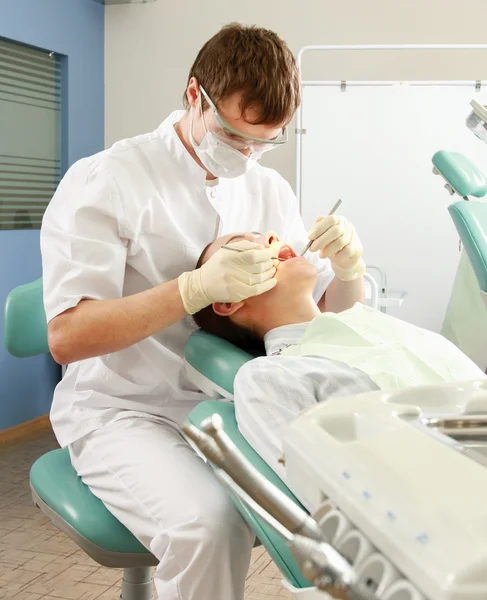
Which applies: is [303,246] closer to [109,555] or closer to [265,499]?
[109,555]

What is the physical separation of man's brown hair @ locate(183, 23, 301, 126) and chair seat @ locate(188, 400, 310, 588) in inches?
23.0

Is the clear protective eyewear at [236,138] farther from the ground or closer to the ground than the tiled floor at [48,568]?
farther from the ground

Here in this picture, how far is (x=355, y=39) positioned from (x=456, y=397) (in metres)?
3.36

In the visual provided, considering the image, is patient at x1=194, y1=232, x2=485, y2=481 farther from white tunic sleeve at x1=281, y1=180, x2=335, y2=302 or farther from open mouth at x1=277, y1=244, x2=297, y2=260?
white tunic sleeve at x1=281, y1=180, x2=335, y2=302

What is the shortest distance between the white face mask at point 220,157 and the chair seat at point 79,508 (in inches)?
25.5

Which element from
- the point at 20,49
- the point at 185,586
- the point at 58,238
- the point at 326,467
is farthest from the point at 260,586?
the point at 20,49

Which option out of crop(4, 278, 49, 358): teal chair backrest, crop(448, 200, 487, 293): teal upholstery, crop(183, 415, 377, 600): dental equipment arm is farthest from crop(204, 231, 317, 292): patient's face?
crop(183, 415, 377, 600): dental equipment arm

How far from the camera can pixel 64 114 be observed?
150 inches

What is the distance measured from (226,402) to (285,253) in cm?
44

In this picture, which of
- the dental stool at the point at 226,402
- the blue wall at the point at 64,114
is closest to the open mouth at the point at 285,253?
the dental stool at the point at 226,402

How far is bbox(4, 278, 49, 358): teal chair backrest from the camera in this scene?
5.09 ft

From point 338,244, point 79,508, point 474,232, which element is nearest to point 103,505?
point 79,508

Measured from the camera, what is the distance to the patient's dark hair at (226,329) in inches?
63.4

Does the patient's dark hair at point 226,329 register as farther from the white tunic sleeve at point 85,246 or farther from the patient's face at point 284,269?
the white tunic sleeve at point 85,246
